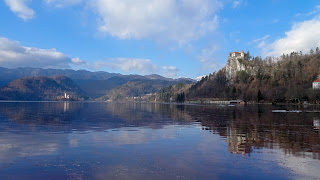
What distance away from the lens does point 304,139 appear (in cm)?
2131

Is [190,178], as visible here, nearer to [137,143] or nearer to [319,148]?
[137,143]

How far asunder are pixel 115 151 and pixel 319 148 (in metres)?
15.4

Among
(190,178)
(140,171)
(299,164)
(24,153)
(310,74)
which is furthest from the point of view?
(310,74)

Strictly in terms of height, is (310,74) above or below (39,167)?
above

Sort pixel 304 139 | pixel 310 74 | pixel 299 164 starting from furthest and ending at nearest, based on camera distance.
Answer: pixel 310 74, pixel 304 139, pixel 299 164

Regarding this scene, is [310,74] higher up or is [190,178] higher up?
[310,74]

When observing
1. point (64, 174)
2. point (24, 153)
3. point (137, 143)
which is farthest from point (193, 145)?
point (24, 153)

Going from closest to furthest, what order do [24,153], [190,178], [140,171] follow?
[190,178] < [140,171] < [24,153]

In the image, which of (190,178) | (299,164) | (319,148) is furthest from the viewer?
(319,148)

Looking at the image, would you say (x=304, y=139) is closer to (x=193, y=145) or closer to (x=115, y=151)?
(x=193, y=145)

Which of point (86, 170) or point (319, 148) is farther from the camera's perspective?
point (319, 148)

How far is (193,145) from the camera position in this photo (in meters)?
19.1

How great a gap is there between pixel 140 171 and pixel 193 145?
811 cm

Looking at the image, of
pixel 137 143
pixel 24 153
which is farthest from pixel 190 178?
pixel 24 153
